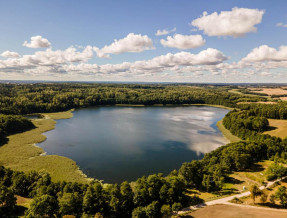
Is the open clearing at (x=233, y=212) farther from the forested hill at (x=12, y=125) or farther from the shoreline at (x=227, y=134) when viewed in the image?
the forested hill at (x=12, y=125)

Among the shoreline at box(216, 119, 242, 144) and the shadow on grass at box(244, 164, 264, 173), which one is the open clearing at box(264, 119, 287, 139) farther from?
the shadow on grass at box(244, 164, 264, 173)

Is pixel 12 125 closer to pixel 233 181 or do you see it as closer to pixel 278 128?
pixel 233 181

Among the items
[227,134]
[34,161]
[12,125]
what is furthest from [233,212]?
[12,125]

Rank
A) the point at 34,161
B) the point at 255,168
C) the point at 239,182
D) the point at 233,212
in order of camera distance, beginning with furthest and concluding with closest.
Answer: the point at 34,161, the point at 255,168, the point at 239,182, the point at 233,212

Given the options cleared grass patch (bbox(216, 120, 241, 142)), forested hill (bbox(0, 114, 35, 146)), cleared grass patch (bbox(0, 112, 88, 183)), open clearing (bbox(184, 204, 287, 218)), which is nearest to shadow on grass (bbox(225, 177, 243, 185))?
open clearing (bbox(184, 204, 287, 218))

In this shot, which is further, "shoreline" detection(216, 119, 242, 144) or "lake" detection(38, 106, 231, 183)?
"shoreline" detection(216, 119, 242, 144)

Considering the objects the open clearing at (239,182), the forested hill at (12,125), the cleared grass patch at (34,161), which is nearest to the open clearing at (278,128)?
the open clearing at (239,182)

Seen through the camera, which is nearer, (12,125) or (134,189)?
(134,189)
